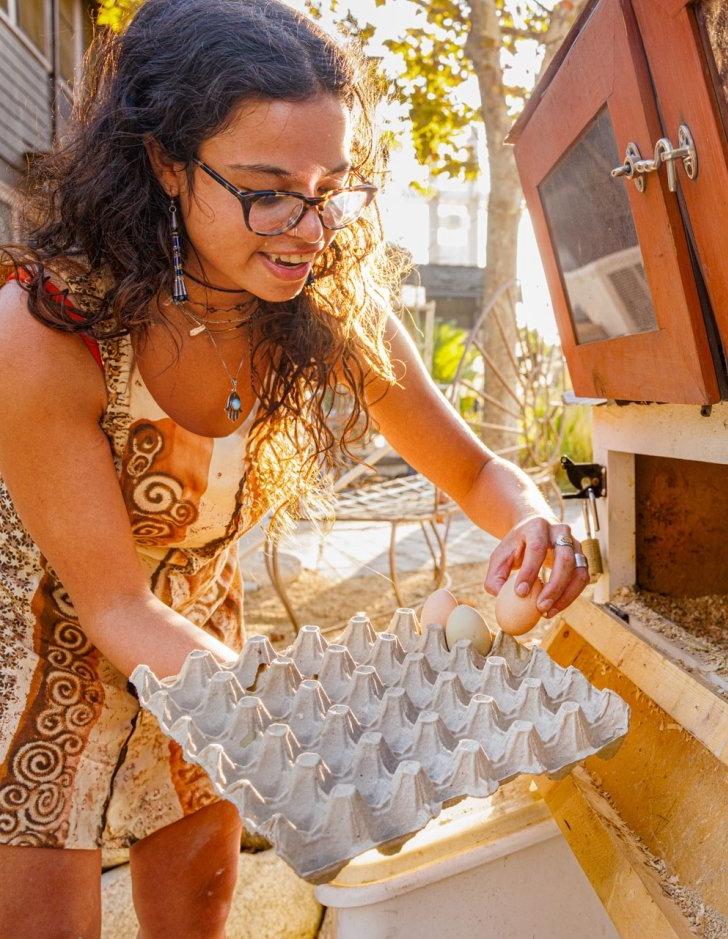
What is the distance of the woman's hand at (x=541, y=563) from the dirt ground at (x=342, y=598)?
9.59 feet

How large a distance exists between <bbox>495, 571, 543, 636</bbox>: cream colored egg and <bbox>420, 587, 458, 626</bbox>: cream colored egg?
0.49ft

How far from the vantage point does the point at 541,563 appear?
4.76 ft

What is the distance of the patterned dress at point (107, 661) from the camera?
4.46 feet

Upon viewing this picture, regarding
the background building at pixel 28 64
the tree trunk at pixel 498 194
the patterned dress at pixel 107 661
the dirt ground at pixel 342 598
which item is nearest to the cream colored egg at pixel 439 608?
the patterned dress at pixel 107 661

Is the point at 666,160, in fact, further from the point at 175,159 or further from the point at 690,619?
the point at 690,619

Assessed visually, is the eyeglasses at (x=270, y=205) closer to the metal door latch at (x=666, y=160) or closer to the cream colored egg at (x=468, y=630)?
the metal door latch at (x=666, y=160)

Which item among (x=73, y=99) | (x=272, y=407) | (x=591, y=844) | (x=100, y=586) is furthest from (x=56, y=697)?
(x=73, y=99)

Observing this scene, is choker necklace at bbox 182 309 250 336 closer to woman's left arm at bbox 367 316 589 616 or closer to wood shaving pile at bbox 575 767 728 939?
woman's left arm at bbox 367 316 589 616

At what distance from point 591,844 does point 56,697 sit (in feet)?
2.81

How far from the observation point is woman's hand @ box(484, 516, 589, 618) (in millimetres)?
1396

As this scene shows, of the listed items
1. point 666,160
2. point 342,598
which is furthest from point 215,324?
point 342,598

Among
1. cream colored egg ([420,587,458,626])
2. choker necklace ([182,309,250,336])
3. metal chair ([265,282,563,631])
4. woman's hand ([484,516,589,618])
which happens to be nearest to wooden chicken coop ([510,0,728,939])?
woman's hand ([484,516,589,618])

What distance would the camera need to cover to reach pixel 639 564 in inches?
70.6

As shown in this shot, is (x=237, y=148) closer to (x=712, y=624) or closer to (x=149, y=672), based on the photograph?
(x=149, y=672)
